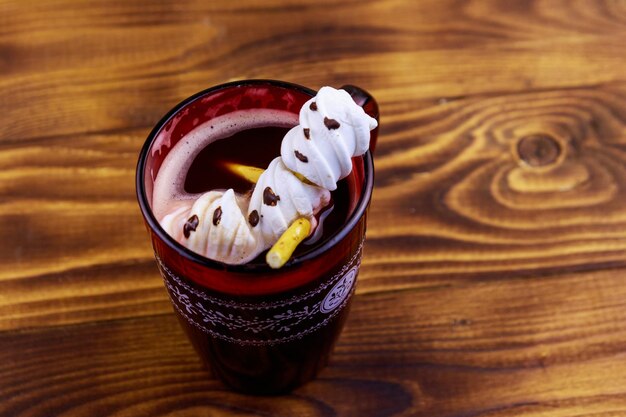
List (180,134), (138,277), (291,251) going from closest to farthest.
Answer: (291,251)
(180,134)
(138,277)

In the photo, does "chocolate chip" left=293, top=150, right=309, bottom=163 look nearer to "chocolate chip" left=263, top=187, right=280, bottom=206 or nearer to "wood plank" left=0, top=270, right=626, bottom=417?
"chocolate chip" left=263, top=187, right=280, bottom=206

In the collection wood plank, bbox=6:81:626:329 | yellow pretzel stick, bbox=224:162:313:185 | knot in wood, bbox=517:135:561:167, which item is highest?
knot in wood, bbox=517:135:561:167

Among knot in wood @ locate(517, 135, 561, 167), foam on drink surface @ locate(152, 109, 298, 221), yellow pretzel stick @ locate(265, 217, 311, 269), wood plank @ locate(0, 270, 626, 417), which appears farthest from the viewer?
knot in wood @ locate(517, 135, 561, 167)

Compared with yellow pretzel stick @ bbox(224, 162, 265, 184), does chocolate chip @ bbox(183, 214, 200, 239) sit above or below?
below

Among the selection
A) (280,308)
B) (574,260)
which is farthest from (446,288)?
(280,308)

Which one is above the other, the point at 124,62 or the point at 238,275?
the point at 124,62

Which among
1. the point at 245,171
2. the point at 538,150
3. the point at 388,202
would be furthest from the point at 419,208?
the point at 245,171

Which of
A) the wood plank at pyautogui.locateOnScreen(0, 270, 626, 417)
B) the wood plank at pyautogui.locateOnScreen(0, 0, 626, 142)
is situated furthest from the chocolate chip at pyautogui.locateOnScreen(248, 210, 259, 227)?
the wood plank at pyautogui.locateOnScreen(0, 0, 626, 142)

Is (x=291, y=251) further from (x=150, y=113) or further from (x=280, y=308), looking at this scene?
(x=150, y=113)
